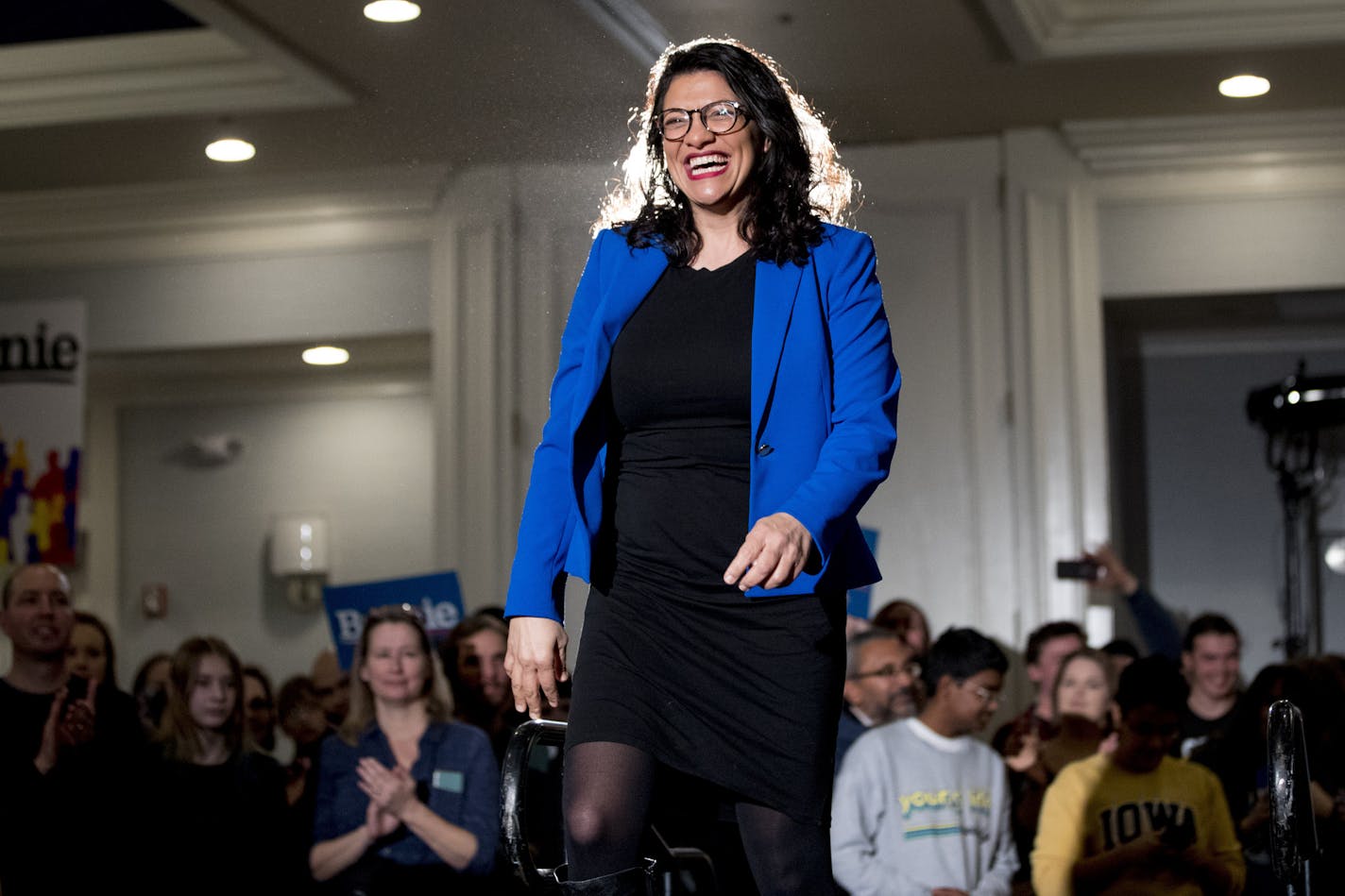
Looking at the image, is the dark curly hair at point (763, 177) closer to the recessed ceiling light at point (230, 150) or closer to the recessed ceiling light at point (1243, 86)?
the recessed ceiling light at point (230, 150)

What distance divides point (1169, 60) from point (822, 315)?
442 centimetres

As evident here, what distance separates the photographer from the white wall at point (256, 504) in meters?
9.58

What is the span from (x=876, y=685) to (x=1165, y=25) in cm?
256

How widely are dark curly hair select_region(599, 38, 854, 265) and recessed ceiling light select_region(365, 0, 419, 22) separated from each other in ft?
8.69

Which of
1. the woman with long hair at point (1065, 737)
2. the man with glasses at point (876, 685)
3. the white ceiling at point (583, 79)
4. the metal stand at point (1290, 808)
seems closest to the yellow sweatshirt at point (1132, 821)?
the woman with long hair at point (1065, 737)

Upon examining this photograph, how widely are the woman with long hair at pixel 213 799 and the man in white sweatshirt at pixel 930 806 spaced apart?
1.39 meters

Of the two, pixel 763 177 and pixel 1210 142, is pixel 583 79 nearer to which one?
pixel 763 177

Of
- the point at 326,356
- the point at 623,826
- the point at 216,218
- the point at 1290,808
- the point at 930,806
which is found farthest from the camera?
the point at 326,356

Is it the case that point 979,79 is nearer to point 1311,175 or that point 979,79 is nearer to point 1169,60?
point 1169,60

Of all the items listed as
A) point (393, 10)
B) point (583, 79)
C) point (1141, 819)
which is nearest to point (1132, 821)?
point (1141, 819)

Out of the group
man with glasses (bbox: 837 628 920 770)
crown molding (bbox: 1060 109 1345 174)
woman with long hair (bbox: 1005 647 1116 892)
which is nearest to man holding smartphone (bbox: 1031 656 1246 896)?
woman with long hair (bbox: 1005 647 1116 892)

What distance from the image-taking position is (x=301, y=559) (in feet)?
30.8

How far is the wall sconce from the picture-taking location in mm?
9383

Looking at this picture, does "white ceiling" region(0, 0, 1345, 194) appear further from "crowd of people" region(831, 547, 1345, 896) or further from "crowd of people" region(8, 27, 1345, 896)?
"crowd of people" region(831, 547, 1345, 896)
